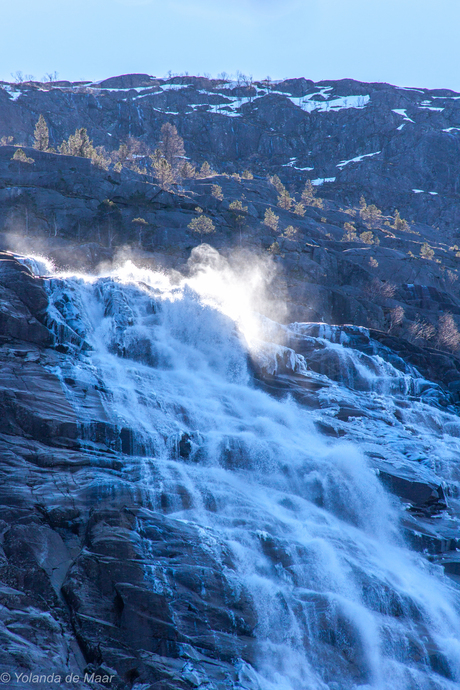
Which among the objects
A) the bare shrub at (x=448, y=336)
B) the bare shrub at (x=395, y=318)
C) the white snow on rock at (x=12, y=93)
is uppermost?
the white snow on rock at (x=12, y=93)

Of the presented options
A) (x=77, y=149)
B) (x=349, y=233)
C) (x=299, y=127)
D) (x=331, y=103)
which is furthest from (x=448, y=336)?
(x=331, y=103)

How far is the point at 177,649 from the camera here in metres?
13.2

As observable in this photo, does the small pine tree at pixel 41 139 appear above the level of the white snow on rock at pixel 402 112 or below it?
below

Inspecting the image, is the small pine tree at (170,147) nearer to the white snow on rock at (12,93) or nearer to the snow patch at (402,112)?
the white snow on rock at (12,93)

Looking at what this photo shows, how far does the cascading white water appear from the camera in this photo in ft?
49.1

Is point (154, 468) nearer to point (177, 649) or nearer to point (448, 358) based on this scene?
point (177, 649)

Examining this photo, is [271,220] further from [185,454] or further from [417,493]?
[185,454]

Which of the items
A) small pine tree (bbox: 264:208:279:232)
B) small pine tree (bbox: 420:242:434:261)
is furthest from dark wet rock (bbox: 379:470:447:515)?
small pine tree (bbox: 420:242:434:261)

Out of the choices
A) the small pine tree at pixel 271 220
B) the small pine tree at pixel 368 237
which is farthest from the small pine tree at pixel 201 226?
the small pine tree at pixel 368 237

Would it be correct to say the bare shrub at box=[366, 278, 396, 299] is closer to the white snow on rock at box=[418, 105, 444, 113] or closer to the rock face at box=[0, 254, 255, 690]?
the rock face at box=[0, 254, 255, 690]

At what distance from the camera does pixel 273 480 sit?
21.5m

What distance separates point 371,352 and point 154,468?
87.2ft

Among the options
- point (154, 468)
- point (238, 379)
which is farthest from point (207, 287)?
point (154, 468)

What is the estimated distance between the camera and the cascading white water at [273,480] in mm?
14977
